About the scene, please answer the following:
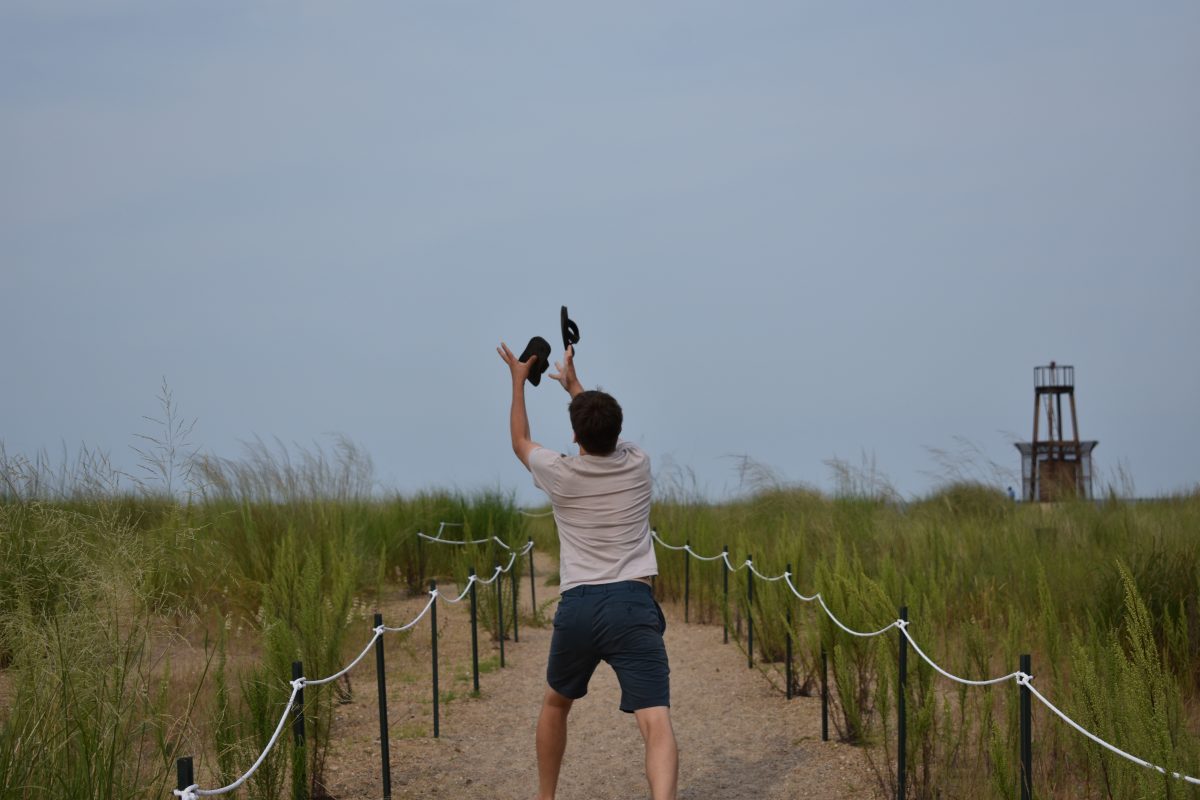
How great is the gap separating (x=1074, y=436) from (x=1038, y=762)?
2372 centimetres

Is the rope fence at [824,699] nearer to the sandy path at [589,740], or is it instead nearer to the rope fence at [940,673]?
the rope fence at [940,673]

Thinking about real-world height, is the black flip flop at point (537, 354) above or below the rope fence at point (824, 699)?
above

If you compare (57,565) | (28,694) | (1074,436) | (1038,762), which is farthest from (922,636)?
(1074,436)

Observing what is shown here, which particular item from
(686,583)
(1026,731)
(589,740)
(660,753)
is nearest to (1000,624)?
(589,740)

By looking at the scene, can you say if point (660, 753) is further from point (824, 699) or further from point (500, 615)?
point (500, 615)

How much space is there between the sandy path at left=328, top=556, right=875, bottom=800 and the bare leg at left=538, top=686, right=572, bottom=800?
51.7 inches

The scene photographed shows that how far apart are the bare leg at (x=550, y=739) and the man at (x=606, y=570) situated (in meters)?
0.07

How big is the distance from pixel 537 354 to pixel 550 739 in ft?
5.02

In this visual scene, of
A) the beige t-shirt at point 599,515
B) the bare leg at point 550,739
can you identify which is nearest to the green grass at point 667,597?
the bare leg at point 550,739

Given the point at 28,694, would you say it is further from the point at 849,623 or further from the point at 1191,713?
the point at 1191,713

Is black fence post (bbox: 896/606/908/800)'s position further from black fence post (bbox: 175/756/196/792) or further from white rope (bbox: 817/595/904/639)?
black fence post (bbox: 175/756/196/792)

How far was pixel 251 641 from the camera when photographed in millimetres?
8539

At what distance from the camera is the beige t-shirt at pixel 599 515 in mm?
4340

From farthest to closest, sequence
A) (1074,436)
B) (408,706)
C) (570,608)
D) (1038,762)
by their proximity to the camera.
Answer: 1. (1074,436)
2. (408,706)
3. (1038,762)
4. (570,608)
